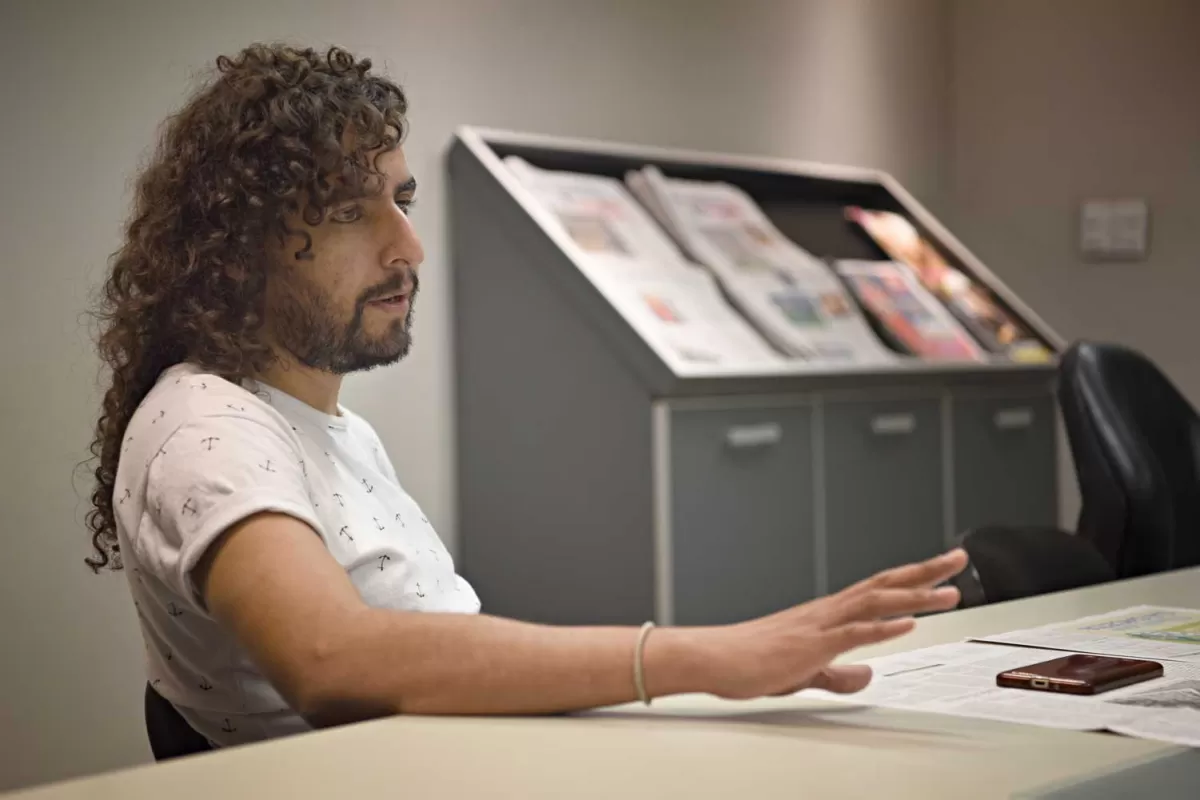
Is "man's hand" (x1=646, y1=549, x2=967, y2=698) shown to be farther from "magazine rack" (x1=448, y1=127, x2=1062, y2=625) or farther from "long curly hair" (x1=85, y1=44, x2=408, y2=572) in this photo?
"magazine rack" (x1=448, y1=127, x2=1062, y2=625)

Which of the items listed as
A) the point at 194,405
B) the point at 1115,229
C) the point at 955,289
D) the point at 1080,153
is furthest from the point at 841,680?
the point at 1080,153

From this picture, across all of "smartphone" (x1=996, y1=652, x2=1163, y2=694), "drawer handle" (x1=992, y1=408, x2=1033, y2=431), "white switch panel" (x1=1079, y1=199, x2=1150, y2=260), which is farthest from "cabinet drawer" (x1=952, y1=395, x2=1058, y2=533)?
"smartphone" (x1=996, y1=652, x2=1163, y2=694)

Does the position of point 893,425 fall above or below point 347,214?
below

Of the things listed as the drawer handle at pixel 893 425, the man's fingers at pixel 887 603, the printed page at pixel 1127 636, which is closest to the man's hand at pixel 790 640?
the man's fingers at pixel 887 603

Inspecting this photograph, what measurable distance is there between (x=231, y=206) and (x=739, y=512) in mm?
1815

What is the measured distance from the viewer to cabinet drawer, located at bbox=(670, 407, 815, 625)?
3.08 metres

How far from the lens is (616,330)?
306cm

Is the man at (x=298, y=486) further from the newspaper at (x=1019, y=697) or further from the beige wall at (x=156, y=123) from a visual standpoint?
the beige wall at (x=156, y=123)

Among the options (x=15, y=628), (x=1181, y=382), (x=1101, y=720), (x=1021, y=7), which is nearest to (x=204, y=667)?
(x=1101, y=720)

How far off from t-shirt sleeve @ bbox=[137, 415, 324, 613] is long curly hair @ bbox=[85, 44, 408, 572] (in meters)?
0.21

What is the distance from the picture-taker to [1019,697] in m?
1.16

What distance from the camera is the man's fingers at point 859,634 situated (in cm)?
108

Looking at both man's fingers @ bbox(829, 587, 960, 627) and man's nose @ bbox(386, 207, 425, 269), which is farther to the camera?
man's nose @ bbox(386, 207, 425, 269)

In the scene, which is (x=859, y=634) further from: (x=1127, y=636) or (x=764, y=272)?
(x=764, y=272)
